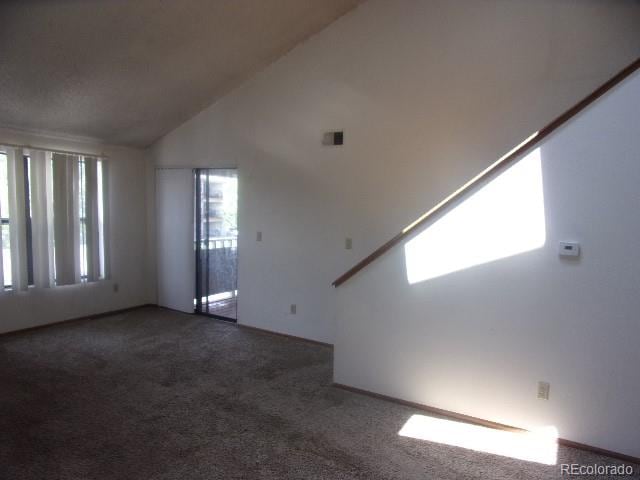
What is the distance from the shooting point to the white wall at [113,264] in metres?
4.69

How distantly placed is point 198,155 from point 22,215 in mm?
2024

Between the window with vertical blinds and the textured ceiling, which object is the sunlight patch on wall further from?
the window with vertical blinds

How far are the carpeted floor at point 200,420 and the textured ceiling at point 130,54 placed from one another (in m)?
2.42

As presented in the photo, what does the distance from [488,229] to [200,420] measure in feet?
7.63

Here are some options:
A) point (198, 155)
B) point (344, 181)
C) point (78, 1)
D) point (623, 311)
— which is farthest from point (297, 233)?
point (623, 311)

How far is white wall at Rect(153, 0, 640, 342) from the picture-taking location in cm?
338

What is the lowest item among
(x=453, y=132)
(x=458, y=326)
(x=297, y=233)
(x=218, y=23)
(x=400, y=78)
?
(x=458, y=326)

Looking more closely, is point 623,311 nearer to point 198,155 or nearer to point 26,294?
point 198,155

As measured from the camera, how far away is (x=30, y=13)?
2.90 meters

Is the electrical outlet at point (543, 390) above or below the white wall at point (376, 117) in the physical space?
below

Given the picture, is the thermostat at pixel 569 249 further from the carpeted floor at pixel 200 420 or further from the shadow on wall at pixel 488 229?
the carpeted floor at pixel 200 420

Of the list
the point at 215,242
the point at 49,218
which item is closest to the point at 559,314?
the point at 215,242

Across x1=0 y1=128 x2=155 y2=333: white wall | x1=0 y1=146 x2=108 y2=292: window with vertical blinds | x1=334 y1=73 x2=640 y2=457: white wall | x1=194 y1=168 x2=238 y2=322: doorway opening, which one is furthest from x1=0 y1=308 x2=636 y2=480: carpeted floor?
x1=194 y1=168 x2=238 y2=322: doorway opening

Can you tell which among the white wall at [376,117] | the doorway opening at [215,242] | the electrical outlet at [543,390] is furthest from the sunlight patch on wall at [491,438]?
the doorway opening at [215,242]
